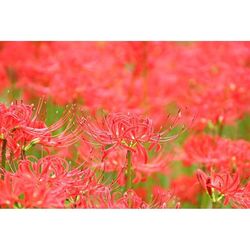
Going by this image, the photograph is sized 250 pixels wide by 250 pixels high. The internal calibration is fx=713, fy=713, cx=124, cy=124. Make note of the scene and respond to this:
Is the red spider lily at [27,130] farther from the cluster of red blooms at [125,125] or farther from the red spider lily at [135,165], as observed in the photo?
the red spider lily at [135,165]

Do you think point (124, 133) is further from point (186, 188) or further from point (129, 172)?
point (186, 188)

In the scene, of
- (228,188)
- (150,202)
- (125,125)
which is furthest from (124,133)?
(228,188)

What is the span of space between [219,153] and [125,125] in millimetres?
301

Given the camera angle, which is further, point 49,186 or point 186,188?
point 186,188

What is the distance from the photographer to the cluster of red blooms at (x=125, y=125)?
78.4 inches

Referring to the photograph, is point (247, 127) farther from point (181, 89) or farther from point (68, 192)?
point (68, 192)

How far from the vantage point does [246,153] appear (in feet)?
6.89

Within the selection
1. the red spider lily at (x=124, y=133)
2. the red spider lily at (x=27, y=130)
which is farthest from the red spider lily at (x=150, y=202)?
the red spider lily at (x=27, y=130)

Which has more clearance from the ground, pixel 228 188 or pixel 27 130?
pixel 27 130

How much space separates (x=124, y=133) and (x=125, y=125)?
3 centimetres

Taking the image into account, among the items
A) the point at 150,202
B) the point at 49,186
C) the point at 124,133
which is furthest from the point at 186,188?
the point at 49,186

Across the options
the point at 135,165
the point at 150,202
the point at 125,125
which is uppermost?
the point at 125,125

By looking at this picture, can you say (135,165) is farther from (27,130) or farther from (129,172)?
(27,130)

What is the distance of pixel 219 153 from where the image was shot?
2.12 metres
